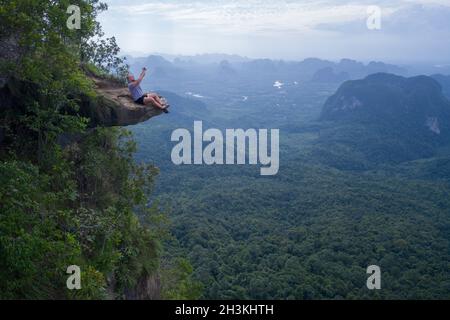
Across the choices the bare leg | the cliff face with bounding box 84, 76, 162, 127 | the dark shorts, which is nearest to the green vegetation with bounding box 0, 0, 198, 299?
the cliff face with bounding box 84, 76, 162, 127

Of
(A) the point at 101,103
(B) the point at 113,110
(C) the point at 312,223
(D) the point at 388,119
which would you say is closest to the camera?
(A) the point at 101,103

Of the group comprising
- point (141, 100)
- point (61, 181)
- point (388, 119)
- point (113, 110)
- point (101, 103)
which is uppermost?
point (388, 119)

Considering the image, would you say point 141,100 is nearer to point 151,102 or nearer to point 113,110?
point 151,102

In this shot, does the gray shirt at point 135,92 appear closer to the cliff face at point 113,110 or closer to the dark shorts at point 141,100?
the dark shorts at point 141,100

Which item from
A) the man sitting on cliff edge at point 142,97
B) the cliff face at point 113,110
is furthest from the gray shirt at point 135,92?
the cliff face at point 113,110

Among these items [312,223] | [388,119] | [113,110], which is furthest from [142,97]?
[388,119]

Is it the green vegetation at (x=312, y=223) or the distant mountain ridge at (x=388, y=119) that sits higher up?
the distant mountain ridge at (x=388, y=119)

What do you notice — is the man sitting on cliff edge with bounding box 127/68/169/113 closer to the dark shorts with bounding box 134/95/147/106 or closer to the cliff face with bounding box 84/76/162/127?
the dark shorts with bounding box 134/95/147/106

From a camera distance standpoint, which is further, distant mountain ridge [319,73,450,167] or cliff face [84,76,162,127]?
distant mountain ridge [319,73,450,167]

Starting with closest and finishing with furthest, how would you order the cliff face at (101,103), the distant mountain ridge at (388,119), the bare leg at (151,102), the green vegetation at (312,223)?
the cliff face at (101,103) → the bare leg at (151,102) → the green vegetation at (312,223) → the distant mountain ridge at (388,119)

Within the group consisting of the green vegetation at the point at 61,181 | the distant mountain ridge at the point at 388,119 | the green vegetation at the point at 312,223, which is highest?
the distant mountain ridge at the point at 388,119

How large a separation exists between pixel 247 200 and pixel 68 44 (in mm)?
35674

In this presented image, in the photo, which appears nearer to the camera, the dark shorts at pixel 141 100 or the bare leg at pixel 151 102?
the bare leg at pixel 151 102

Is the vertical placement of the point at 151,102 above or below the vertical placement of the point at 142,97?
below
